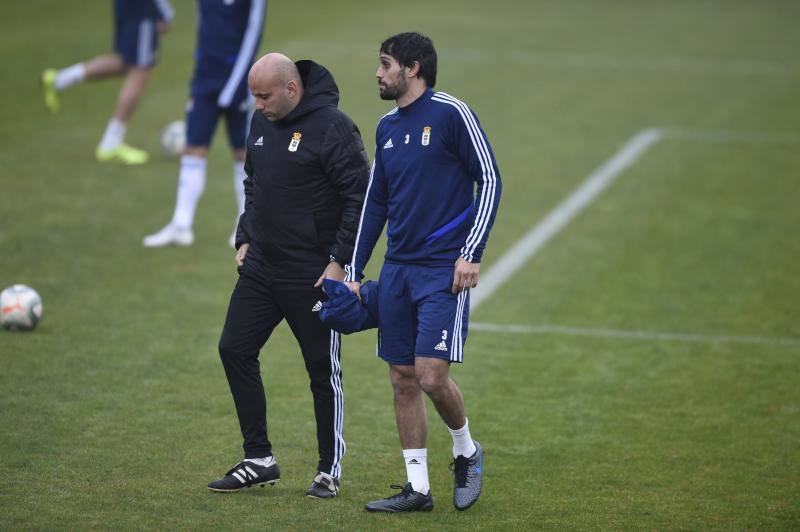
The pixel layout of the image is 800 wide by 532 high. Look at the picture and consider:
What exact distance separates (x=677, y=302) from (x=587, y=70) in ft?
33.7

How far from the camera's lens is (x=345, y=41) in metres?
22.4

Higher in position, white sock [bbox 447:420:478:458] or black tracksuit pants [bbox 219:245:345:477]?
black tracksuit pants [bbox 219:245:345:477]

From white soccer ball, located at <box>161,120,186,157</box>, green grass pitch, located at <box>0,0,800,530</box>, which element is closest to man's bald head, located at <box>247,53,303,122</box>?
green grass pitch, located at <box>0,0,800,530</box>

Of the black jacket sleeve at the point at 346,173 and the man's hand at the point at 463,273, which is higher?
the black jacket sleeve at the point at 346,173

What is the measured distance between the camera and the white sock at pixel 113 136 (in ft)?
49.0

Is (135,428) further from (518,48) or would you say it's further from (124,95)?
(518,48)

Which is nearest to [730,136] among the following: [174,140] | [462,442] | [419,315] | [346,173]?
[174,140]

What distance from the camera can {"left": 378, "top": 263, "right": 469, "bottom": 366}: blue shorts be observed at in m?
6.59

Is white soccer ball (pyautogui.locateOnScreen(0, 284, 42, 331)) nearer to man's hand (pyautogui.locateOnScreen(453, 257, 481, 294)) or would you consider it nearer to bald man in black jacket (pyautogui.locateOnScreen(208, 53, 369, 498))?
bald man in black jacket (pyautogui.locateOnScreen(208, 53, 369, 498))

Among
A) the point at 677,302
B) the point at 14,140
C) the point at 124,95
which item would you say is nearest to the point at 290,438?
the point at 677,302

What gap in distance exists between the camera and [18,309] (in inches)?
379

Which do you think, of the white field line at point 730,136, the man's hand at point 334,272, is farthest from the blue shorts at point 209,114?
the white field line at point 730,136

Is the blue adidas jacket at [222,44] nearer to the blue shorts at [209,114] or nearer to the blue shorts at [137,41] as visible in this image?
the blue shorts at [209,114]

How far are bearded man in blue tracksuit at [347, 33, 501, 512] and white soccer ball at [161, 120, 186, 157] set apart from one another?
9.05 m
